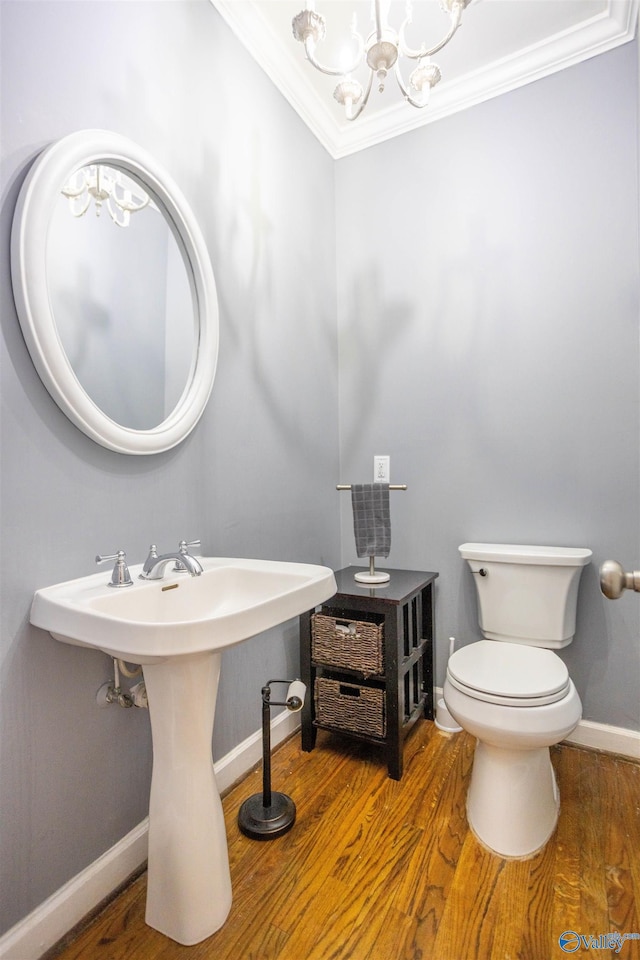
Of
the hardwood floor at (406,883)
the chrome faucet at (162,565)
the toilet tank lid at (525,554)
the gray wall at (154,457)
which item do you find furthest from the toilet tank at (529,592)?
the chrome faucet at (162,565)

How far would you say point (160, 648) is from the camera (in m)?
0.82

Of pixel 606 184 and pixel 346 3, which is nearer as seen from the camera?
pixel 346 3

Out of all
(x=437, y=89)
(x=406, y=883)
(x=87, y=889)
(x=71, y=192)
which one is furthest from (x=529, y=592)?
(x=437, y=89)

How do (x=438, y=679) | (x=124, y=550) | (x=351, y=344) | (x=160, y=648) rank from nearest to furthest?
1. (x=160, y=648)
2. (x=124, y=550)
3. (x=438, y=679)
4. (x=351, y=344)

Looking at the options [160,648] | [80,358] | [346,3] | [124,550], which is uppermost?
[346,3]

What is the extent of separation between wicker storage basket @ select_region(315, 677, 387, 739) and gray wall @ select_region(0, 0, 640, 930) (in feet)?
0.68

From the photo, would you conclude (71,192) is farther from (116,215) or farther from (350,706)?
(350,706)

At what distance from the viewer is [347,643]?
1695 millimetres

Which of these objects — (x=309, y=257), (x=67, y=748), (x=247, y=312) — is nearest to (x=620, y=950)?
(x=67, y=748)

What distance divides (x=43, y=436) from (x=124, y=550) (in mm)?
347

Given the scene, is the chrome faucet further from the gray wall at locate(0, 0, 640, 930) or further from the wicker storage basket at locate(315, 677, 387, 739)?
the wicker storage basket at locate(315, 677, 387, 739)

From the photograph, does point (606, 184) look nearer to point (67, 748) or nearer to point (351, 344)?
point (351, 344)

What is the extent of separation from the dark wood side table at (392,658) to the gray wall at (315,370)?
0.13 m

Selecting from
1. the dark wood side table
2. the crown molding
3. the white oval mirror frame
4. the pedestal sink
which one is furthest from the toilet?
the crown molding
